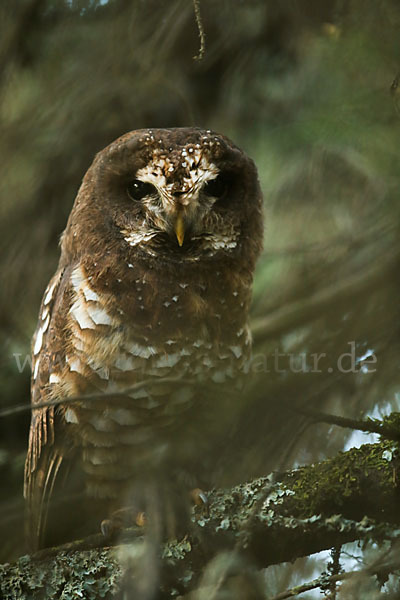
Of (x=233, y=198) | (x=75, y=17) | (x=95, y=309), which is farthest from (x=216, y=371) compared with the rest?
(x=75, y=17)

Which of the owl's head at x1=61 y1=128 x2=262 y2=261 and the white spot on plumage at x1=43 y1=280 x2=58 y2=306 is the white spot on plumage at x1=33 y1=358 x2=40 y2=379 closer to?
the white spot on plumage at x1=43 y1=280 x2=58 y2=306

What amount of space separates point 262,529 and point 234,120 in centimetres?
169

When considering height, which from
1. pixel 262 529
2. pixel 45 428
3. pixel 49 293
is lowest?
pixel 262 529

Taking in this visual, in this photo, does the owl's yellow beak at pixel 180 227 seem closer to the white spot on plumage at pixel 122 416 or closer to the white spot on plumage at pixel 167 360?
the white spot on plumage at pixel 167 360

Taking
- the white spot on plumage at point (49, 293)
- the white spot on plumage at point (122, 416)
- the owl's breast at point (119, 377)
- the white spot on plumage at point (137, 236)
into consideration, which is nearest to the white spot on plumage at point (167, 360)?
the owl's breast at point (119, 377)

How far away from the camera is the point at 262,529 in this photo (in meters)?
1.72

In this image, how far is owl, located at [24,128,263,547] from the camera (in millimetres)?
2232

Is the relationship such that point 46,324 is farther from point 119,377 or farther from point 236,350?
point 236,350

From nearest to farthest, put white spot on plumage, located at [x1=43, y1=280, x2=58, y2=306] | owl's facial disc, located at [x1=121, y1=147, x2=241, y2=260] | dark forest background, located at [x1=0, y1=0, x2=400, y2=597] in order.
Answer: dark forest background, located at [x1=0, y1=0, x2=400, y2=597]
owl's facial disc, located at [x1=121, y1=147, x2=241, y2=260]
white spot on plumage, located at [x1=43, y1=280, x2=58, y2=306]

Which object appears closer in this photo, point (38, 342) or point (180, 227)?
point (180, 227)

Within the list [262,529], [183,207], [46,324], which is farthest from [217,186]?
[262,529]

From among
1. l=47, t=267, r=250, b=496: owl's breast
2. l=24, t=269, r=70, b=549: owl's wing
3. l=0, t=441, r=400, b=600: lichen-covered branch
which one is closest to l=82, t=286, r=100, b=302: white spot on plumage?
l=47, t=267, r=250, b=496: owl's breast

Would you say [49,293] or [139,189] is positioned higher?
[139,189]

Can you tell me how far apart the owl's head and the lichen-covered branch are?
901 millimetres
